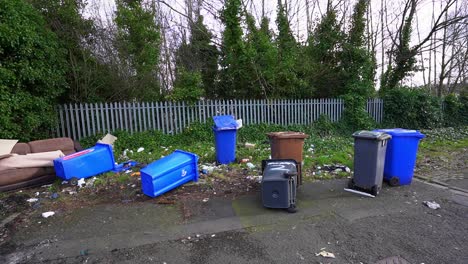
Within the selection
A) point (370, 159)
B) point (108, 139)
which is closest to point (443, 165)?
point (370, 159)

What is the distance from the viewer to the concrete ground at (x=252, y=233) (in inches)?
99.8

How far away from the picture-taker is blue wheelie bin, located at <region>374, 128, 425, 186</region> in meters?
4.20

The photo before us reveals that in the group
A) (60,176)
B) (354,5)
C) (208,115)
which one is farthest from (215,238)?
(354,5)

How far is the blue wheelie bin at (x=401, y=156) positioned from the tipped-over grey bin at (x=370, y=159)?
247 mm

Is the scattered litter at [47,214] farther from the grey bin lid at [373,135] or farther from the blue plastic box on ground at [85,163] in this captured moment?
the grey bin lid at [373,135]

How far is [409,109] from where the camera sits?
432 inches

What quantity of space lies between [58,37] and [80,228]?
6.32m

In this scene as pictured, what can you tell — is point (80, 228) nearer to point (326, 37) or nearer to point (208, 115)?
point (208, 115)

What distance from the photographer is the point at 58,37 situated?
702 cm

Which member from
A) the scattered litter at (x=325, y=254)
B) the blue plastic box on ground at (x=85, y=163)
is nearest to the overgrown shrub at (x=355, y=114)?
the scattered litter at (x=325, y=254)

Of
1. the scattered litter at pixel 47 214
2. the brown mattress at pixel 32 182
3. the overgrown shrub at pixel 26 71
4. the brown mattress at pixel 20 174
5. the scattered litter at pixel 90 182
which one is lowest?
the scattered litter at pixel 47 214

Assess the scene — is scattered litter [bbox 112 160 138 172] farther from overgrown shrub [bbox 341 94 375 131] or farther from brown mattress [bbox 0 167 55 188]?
overgrown shrub [bbox 341 94 375 131]

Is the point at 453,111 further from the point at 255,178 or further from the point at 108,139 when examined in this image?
the point at 108,139

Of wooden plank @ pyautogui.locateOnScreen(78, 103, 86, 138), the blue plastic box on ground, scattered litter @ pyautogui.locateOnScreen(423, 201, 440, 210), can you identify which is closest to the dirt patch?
scattered litter @ pyautogui.locateOnScreen(423, 201, 440, 210)
